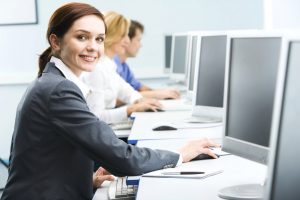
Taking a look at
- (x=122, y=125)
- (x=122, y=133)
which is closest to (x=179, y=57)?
(x=122, y=125)

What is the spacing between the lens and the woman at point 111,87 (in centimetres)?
358

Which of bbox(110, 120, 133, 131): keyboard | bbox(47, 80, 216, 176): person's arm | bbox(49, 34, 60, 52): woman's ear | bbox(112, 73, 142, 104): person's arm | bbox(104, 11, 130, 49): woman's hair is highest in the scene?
bbox(49, 34, 60, 52): woman's ear

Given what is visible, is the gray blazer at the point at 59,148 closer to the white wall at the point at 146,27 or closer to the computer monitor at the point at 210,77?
the computer monitor at the point at 210,77

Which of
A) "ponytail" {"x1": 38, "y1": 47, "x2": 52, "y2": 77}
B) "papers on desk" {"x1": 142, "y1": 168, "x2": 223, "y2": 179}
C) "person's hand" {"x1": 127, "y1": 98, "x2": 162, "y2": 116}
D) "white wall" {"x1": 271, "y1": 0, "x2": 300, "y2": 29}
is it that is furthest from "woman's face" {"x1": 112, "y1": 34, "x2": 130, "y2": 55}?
"papers on desk" {"x1": 142, "y1": 168, "x2": 223, "y2": 179}

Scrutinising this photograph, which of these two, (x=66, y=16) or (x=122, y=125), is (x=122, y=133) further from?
(x=66, y=16)

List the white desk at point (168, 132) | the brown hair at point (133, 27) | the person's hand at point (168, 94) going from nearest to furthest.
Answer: the white desk at point (168, 132) → the person's hand at point (168, 94) → the brown hair at point (133, 27)

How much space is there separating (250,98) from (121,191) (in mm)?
571

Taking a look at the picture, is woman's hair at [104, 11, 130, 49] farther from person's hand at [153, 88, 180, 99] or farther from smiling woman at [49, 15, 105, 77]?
smiling woman at [49, 15, 105, 77]

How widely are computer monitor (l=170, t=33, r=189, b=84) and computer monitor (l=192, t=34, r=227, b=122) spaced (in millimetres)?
1907

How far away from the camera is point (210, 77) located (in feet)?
9.12

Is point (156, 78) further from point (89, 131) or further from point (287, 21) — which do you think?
point (89, 131)

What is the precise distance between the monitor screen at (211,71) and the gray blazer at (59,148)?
2.94 ft

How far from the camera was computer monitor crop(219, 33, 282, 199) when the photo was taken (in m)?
1.59

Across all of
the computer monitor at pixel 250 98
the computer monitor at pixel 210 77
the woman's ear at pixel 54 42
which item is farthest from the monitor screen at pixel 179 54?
the computer monitor at pixel 250 98
